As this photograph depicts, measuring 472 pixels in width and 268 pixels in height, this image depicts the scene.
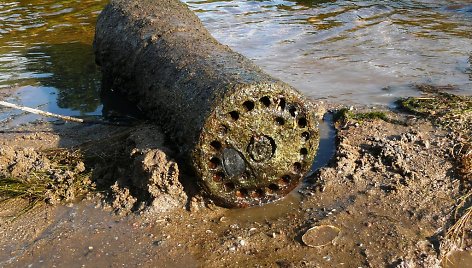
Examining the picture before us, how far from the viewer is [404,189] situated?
13.4 ft

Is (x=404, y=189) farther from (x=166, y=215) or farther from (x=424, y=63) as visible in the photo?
(x=424, y=63)

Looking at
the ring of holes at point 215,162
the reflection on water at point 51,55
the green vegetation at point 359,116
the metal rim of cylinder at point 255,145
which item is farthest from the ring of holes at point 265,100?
the reflection on water at point 51,55

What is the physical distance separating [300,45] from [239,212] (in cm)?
519

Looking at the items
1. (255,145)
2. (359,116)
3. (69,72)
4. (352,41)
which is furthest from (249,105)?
(352,41)

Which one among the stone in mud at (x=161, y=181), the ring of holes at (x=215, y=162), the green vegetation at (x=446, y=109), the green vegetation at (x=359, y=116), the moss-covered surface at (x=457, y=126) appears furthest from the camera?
the green vegetation at (x=359, y=116)

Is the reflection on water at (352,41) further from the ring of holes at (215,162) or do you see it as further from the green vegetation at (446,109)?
the ring of holes at (215,162)

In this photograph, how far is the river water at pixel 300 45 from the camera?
661 centimetres

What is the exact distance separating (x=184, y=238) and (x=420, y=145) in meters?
2.41

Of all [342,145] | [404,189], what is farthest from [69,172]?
[404,189]

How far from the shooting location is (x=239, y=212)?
3947 millimetres

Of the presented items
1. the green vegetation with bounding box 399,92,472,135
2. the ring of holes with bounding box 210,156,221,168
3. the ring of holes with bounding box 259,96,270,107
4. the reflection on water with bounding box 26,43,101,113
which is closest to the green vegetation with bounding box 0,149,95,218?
the ring of holes with bounding box 210,156,221,168

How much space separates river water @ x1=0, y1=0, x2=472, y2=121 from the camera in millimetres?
6605

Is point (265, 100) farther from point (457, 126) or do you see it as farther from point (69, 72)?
point (69, 72)

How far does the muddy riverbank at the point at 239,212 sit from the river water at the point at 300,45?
1.68 metres
